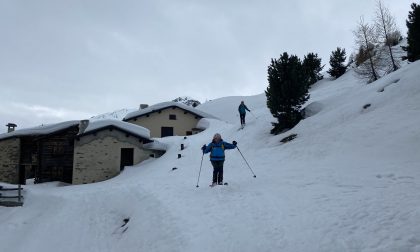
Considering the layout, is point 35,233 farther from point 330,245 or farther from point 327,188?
point 330,245

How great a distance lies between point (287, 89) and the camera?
21.8m

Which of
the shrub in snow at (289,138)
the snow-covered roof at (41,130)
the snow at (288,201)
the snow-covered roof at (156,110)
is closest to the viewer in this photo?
the snow at (288,201)

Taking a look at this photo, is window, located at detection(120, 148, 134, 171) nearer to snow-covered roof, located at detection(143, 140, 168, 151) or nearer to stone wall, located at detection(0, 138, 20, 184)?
snow-covered roof, located at detection(143, 140, 168, 151)

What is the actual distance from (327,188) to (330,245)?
366cm

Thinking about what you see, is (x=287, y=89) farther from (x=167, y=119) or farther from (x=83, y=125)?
(x=167, y=119)

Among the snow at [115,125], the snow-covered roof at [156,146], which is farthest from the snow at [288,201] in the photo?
the snow at [115,125]

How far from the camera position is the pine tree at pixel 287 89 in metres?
21.8

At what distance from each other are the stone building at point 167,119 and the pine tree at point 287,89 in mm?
18798

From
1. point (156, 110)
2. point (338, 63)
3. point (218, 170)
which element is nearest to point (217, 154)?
point (218, 170)

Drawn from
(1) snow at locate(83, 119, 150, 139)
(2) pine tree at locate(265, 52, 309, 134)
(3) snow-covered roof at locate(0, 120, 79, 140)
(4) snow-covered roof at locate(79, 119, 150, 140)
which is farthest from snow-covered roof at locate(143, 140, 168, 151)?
(2) pine tree at locate(265, 52, 309, 134)

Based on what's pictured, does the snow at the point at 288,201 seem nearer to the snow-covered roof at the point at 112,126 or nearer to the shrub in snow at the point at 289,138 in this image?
the shrub in snow at the point at 289,138

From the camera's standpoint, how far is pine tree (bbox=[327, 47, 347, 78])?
49906 millimetres

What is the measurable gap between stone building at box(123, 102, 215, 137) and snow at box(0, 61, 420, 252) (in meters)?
18.4

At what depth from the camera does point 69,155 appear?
3173 cm
